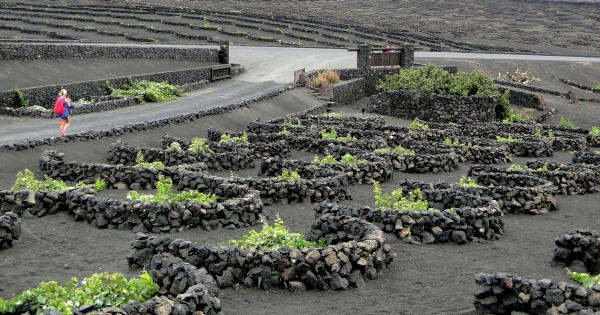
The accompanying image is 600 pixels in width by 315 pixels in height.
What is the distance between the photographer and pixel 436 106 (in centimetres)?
5156

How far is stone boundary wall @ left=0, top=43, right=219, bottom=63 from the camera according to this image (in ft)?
150

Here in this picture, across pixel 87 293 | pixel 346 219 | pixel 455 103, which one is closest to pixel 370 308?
pixel 346 219

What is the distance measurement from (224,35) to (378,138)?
50.3 meters

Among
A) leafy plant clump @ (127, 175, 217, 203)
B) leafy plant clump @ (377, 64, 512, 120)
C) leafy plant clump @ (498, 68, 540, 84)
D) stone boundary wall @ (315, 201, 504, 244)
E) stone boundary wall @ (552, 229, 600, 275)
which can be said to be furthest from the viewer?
leafy plant clump @ (498, 68, 540, 84)

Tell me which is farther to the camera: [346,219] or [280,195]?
[280,195]

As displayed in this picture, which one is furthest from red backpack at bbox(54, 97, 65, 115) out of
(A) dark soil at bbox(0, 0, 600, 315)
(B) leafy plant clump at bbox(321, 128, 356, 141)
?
(B) leafy plant clump at bbox(321, 128, 356, 141)

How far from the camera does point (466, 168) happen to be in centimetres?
3259

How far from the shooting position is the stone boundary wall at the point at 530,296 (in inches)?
529

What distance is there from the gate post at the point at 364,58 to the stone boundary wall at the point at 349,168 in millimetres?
31139

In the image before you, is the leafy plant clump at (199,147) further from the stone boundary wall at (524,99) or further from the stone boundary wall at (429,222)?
the stone boundary wall at (524,99)

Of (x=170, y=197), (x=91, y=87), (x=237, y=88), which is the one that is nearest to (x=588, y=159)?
(x=170, y=197)

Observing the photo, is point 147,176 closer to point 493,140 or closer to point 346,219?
point 346,219

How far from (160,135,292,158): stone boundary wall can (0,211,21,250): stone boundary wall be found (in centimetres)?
1286

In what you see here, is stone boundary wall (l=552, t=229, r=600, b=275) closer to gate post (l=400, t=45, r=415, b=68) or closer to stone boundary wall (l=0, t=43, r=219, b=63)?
stone boundary wall (l=0, t=43, r=219, b=63)
